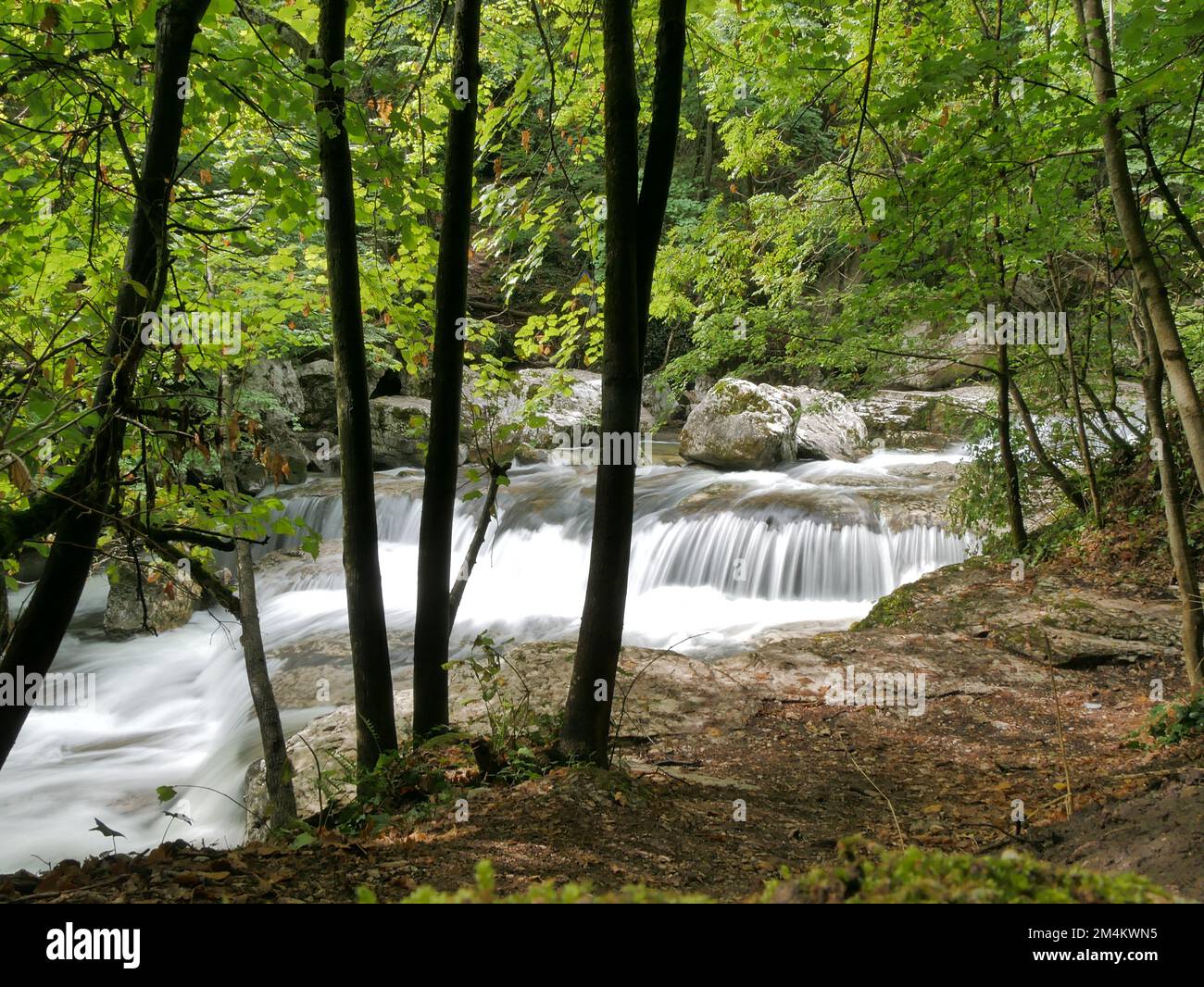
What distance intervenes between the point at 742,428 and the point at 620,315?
12218 millimetres

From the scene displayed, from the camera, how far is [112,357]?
2.70m

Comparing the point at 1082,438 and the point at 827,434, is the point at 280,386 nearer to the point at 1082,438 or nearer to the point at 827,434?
the point at 827,434

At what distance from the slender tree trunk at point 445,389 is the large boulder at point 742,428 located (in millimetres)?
11750

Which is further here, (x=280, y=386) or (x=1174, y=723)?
(x=280, y=386)

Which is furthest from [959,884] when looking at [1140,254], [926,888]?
[1140,254]

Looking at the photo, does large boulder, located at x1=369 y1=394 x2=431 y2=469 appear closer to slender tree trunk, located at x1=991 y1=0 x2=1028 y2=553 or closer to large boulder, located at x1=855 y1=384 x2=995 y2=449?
large boulder, located at x1=855 y1=384 x2=995 y2=449

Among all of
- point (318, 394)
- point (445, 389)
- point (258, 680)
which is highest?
point (318, 394)

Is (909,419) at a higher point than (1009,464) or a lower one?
higher

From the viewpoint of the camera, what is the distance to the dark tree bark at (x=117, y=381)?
2.77m

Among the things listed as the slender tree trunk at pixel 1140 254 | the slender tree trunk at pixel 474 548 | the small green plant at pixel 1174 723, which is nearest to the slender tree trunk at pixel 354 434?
the slender tree trunk at pixel 474 548

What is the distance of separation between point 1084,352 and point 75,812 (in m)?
11.8

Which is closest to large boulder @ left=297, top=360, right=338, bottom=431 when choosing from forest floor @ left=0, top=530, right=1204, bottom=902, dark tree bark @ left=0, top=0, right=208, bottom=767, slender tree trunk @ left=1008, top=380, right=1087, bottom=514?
forest floor @ left=0, top=530, right=1204, bottom=902

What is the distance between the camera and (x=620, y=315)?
399 centimetres

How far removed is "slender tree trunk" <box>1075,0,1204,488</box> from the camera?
404cm
